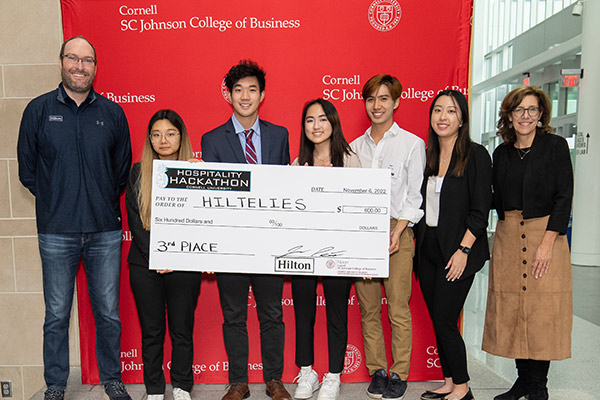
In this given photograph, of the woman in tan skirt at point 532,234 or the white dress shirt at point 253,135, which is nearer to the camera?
the woman in tan skirt at point 532,234

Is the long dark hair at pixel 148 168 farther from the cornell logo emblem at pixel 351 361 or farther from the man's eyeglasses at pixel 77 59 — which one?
the cornell logo emblem at pixel 351 361

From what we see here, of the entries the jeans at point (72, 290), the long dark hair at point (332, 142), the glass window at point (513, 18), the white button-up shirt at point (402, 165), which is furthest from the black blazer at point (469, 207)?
the glass window at point (513, 18)

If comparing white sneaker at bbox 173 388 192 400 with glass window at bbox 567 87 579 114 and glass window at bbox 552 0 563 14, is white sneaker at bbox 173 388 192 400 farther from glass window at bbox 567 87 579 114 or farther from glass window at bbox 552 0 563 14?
glass window at bbox 552 0 563 14

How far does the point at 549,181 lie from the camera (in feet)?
7.13

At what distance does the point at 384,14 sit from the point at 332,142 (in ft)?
3.16

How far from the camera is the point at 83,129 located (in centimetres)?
229

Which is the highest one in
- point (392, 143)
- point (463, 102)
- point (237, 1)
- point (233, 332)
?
point (237, 1)

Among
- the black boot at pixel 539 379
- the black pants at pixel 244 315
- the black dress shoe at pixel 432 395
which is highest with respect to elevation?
the black pants at pixel 244 315

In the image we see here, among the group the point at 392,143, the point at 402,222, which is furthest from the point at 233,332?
the point at 392,143

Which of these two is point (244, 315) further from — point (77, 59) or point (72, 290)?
point (77, 59)

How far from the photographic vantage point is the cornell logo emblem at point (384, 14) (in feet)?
8.55

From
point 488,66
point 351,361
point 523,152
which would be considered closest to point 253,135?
point 523,152

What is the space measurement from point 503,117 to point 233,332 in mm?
1892

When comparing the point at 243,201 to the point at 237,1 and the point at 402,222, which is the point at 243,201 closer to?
the point at 402,222
